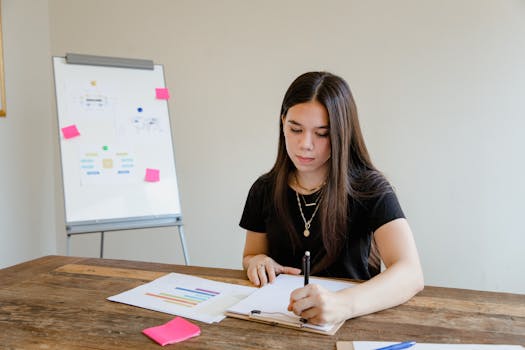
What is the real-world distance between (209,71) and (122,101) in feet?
1.97

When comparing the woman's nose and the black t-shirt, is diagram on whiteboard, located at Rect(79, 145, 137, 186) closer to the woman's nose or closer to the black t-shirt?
the black t-shirt

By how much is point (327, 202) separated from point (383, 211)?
0.52 ft

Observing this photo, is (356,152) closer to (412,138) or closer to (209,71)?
(412,138)

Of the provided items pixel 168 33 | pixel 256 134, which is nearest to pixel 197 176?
pixel 256 134

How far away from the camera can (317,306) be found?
2.74ft

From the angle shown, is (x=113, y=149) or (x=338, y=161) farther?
(x=113, y=149)

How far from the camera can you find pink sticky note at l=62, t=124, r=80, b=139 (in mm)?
2174

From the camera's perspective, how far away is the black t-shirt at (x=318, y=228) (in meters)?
1.23

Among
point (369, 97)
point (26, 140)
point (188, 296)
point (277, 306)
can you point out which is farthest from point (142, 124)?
point (277, 306)

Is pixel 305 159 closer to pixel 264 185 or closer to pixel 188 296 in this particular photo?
pixel 264 185

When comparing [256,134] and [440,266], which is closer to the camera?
[440,266]

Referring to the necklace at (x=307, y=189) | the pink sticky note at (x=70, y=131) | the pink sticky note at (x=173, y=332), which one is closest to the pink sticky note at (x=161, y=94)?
the pink sticky note at (x=70, y=131)

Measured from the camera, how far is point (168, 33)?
2.71 metres

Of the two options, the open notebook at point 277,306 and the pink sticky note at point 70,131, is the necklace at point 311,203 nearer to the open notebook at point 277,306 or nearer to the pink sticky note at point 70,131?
the open notebook at point 277,306
